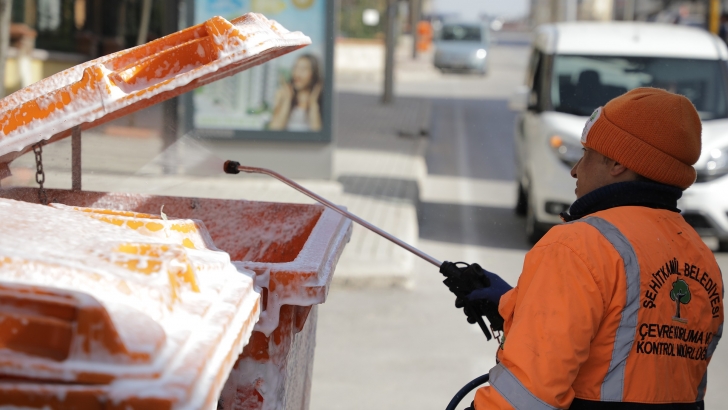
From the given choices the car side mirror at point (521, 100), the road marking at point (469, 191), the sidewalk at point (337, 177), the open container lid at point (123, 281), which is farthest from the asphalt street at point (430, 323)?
the open container lid at point (123, 281)

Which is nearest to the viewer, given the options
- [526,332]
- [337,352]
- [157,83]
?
[526,332]

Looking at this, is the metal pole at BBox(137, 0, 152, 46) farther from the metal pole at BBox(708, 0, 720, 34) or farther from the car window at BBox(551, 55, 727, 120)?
the metal pole at BBox(708, 0, 720, 34)

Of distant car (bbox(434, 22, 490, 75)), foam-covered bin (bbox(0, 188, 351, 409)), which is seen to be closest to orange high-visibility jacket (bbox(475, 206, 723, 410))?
foam-covered bin (bbox(0, 188, 351, 409))

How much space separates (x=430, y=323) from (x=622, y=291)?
12.9 ft

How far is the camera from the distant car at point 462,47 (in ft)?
103

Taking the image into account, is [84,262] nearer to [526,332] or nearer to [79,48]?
[526,332]

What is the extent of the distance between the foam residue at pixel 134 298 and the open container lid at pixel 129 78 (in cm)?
20

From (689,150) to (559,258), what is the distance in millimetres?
435

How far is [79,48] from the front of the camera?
14.6 metres

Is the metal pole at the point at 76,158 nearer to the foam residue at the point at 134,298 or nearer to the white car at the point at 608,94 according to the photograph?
the foam residue at the point at 134,298

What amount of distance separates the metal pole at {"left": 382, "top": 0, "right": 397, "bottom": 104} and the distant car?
1181 cm

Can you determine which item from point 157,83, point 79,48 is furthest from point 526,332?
point 79,48

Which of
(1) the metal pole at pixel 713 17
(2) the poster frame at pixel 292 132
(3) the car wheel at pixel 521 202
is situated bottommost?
(3) the car wheel at pixel 521 202

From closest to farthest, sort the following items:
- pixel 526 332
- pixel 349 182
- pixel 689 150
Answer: pixel 526 332 < pixel 689 150 < pixel 349 182
